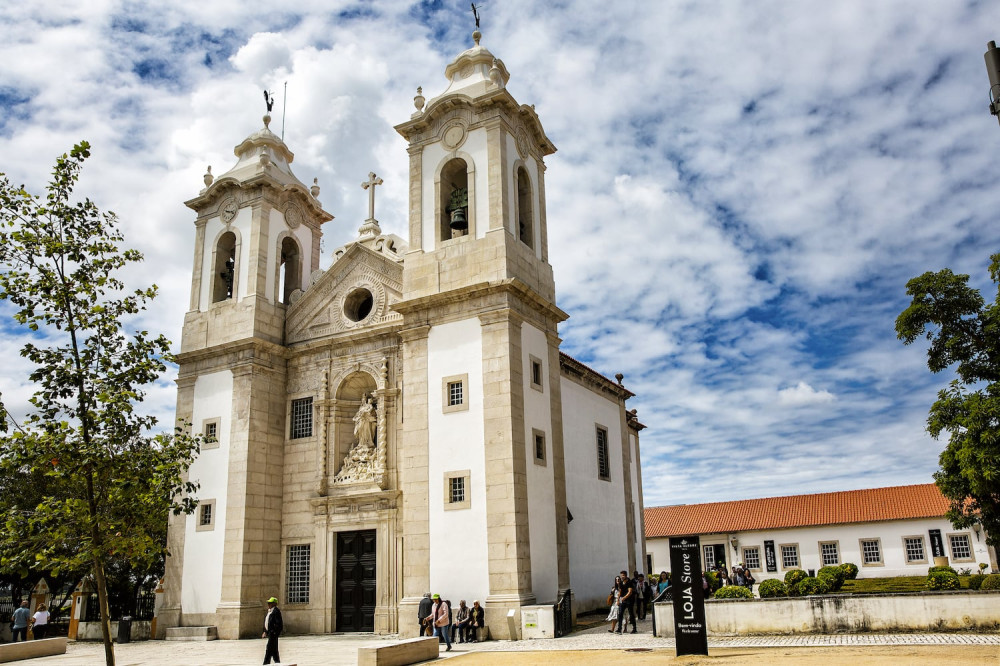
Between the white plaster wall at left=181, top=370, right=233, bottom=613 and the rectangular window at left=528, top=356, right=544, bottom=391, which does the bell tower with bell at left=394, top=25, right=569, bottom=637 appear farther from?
the white plaster wall at left=181, top=370, right=233, bottom=613

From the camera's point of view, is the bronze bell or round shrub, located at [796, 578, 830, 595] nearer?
round shrub, located at [796, 578, 830, 595]

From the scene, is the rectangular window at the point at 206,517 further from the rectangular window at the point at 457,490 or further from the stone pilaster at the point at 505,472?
the stone pilaster at the point at 505,472

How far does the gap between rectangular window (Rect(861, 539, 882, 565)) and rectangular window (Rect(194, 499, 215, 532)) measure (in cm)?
3236

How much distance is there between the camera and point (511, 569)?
59.6ft

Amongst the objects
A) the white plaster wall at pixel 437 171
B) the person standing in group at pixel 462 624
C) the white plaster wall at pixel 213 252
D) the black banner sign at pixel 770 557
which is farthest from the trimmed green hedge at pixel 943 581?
the black banner sign at pixel 770 557

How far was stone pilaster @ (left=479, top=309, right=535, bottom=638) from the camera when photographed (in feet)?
59.5

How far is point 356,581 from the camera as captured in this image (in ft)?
71.3

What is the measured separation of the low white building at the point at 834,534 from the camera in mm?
38750

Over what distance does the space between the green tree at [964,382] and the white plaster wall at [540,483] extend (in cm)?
900

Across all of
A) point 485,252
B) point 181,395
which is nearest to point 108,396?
point 485,252

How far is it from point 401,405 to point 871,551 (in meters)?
29.5

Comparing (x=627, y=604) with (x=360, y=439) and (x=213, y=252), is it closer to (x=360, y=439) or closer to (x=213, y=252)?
(x=360, y=439)

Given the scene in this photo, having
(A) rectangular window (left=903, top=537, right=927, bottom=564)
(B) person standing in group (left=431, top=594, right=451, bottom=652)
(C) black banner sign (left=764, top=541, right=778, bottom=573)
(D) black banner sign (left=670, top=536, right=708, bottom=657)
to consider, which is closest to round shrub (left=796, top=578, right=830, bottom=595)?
(D) black banner sign (left=670, top=536, right=708, bottom=657)

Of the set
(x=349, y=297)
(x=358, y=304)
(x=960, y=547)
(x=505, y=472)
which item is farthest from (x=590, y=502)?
(x=960, y=547)
